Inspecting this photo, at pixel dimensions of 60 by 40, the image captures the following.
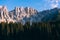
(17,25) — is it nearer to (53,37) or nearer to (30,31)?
(30,31)

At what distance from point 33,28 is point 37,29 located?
9.24 feet

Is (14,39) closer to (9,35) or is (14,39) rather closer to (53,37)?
(9,35)

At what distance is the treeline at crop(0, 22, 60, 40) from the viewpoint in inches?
3346

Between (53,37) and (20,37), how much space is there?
14.5 meters

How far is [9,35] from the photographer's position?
91312 millimetres

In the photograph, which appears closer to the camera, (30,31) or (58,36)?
(58,36)

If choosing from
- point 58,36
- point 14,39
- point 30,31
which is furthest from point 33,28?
point 58,36

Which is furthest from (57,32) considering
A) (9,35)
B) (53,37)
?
(9,35)

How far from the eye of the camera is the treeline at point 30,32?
85.0 m

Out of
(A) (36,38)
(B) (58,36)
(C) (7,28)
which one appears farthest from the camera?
(C) (7,28)

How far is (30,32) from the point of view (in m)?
92.0

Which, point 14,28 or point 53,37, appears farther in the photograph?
point 14,28

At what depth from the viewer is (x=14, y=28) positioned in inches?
3829

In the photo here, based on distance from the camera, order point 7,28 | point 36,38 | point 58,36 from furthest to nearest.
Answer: point 7,28
point 36,38
point 58,36
